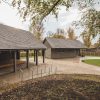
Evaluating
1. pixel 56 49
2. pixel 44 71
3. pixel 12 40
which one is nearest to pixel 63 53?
pixel 56 49

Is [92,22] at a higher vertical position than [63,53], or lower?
higher

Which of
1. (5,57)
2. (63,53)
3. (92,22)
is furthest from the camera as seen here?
(63,53)

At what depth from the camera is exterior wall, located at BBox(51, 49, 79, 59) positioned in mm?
41562

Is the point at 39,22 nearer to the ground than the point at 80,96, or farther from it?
farther from it

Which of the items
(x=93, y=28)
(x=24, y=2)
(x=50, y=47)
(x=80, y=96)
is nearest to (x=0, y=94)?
(x=80, y=96)

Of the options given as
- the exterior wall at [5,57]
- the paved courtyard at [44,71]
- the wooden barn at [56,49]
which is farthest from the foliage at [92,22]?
the wooden barn at [56,49]

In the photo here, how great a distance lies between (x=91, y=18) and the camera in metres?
10.8

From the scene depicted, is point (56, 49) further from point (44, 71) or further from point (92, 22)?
point (92, 22)

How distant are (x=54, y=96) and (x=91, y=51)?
5111 cm

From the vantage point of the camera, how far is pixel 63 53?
144 ft

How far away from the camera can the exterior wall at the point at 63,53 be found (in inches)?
1636

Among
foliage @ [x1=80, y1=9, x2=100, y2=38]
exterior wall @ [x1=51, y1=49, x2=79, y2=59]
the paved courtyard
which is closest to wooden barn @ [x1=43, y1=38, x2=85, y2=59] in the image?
exterior wall @ [x1=51, y1=49, x2=79, y2=59]

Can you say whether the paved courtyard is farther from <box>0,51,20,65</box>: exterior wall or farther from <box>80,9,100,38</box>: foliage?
<box>80,9,100,38</box>: foliage

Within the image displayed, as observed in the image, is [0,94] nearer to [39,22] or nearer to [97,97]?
[39,22]
